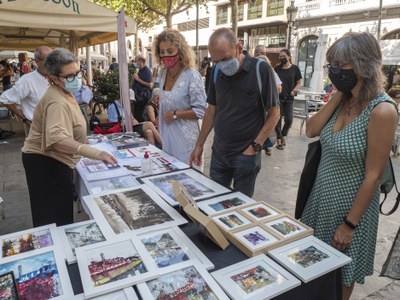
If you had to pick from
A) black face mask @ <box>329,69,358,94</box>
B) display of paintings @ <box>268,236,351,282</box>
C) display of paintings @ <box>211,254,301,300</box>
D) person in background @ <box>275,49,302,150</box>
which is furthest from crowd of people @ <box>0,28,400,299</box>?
person in background @ <box>275,49,302,150</box>

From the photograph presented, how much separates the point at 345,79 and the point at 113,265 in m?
1.28

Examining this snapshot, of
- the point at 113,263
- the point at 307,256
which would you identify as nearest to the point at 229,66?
the point at 307,256

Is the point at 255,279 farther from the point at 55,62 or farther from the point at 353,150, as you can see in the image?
the point at 55,62

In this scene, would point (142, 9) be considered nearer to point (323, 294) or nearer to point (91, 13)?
point (91, 13)

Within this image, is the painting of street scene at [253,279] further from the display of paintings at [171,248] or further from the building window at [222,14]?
the building window at [222,14]

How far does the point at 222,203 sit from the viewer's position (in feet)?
5.47

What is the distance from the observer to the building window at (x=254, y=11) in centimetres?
2266

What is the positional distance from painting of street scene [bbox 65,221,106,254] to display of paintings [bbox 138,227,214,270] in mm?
190

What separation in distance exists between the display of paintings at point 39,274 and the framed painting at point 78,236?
5 centimetres

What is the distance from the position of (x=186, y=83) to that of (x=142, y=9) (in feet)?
56.4

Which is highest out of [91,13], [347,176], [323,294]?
[91,13]

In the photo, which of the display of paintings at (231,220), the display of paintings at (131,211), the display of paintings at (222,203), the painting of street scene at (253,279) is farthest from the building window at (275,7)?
the painting of street scene at (253,279)

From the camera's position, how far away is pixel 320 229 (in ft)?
5.45

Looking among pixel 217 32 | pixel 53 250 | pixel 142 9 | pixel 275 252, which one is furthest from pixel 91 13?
pixel 142 9
